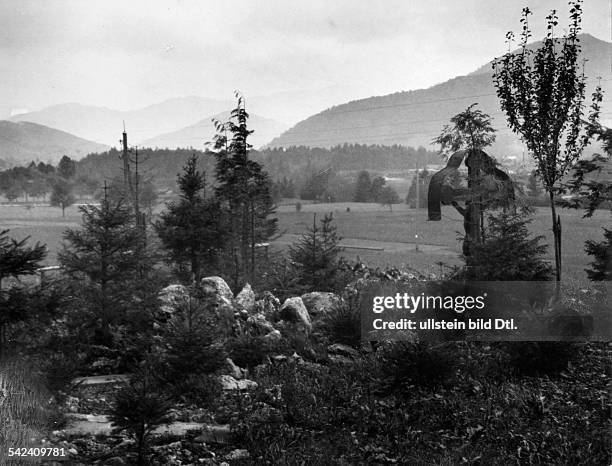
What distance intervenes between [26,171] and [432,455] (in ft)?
44.5

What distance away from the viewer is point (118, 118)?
48.8ft

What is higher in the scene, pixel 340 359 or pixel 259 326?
pixel 259 326

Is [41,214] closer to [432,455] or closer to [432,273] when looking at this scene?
[432,273]

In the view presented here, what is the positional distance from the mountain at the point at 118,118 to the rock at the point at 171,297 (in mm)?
4211

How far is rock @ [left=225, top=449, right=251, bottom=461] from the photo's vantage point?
267 inches

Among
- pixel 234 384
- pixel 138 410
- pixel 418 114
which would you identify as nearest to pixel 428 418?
pixel 234 384

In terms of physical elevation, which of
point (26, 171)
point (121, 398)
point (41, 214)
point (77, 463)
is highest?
point (26, 171)

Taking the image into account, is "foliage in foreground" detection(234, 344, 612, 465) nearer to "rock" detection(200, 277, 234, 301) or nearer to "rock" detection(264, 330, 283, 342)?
"rock" detection(264, 330, 283, 342)

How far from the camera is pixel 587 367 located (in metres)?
10.1

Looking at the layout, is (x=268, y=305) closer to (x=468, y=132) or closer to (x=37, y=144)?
(x=468, y=132)

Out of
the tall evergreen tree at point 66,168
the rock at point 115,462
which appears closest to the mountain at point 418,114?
the tall evergreen tree at point 66,168

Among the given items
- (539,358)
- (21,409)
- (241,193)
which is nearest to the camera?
(21,409)

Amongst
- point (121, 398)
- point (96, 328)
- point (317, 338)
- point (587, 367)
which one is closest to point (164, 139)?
point (96, 328)

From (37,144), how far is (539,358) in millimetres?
13420
